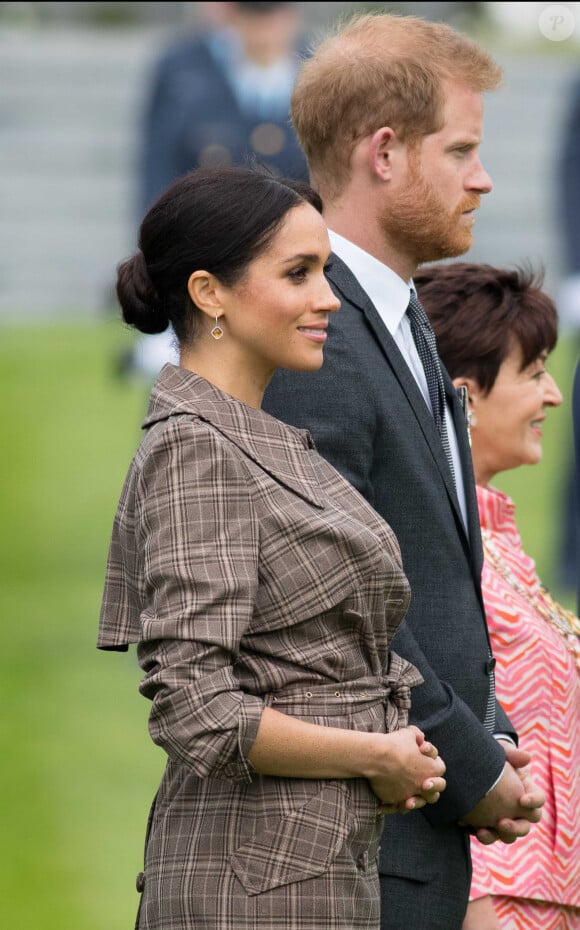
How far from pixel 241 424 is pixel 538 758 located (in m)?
1.10

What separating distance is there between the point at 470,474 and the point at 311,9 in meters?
15.2

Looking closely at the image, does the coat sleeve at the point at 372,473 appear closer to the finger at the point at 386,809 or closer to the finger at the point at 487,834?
the finger at the point at 487,834

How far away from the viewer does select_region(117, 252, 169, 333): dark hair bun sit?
2.71 metres

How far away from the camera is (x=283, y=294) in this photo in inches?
104

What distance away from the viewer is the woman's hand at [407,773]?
253 centimetres

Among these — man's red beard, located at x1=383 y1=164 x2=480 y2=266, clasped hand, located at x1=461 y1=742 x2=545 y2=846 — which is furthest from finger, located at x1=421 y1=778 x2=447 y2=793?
man's red beard, located at x1=383 y1=164 x2=480 y2=266

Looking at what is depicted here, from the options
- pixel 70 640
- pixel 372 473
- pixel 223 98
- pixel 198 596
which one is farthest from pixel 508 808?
pixel 223 98

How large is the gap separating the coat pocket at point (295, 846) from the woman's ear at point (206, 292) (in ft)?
2.29

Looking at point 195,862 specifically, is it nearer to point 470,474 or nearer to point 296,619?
point 296,619

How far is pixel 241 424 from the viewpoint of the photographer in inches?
102

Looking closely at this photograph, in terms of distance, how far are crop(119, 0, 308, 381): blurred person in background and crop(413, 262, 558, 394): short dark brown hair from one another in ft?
13.2

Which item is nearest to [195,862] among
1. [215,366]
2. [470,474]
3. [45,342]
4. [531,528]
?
[215,366]

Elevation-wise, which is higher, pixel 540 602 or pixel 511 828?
pixel 540 602

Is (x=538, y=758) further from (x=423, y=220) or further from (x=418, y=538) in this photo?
(x=423, y=220)
